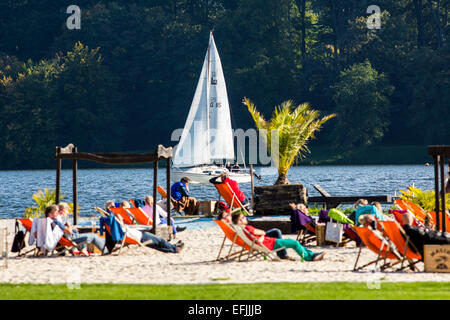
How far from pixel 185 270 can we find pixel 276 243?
5.77 feet

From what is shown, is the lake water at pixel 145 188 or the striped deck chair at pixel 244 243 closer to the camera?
the striped deck chair at pixel 244 243

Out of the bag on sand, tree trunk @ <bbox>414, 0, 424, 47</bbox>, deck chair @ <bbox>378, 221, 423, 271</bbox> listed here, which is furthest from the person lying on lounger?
tree trunk @ <bbox>414, 0, 424, 47</bbox>

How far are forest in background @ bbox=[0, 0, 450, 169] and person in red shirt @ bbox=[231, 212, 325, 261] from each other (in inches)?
2408

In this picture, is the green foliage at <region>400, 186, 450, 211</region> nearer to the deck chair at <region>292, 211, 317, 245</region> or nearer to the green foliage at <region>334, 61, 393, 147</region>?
the deck chair at <region>292, 211, 317, 245</region>

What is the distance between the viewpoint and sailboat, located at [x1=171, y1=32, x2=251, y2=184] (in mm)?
41781

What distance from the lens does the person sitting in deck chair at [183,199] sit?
71.8 feet

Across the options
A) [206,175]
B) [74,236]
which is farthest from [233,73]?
[74,236]

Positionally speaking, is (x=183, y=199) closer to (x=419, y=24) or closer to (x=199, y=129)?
(x=199, y=129)

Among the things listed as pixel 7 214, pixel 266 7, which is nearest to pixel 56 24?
pixel 266 7

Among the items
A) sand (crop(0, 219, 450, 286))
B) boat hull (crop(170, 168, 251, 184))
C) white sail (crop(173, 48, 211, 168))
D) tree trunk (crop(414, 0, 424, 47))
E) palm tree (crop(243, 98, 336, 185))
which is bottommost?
sand (crop(0, 219, 450, 286))

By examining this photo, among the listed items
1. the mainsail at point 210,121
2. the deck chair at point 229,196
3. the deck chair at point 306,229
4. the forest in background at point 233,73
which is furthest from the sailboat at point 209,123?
the forest in background at point 233,73

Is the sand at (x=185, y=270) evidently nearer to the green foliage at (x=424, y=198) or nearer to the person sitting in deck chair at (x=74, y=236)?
the person sitting in deck chair at (x=74, y=236)

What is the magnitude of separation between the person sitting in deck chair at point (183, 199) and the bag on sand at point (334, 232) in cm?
714
